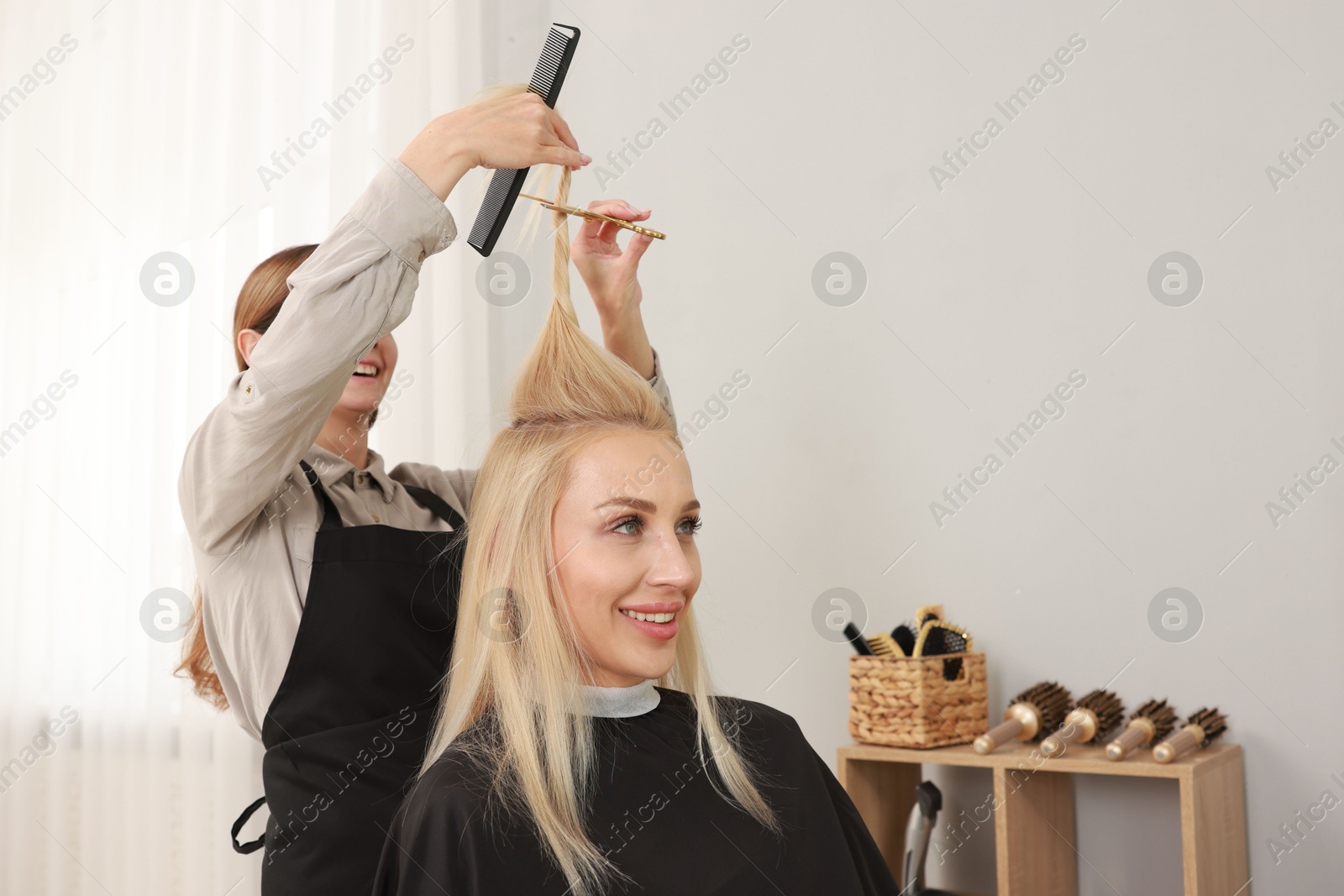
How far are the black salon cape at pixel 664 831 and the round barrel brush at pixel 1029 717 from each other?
397 millimetres

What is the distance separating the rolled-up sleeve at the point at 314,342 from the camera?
49.2 inches

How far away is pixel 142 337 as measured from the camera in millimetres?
2697

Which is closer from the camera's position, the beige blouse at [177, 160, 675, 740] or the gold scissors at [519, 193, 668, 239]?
the beige blouse at [177, 160, 675, 740]

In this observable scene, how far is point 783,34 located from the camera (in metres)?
2.53

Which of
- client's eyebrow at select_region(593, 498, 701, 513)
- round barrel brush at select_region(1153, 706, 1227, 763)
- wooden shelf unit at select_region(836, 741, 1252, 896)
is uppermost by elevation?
client's eyebrow at select_region(593, 498, 701, 513)

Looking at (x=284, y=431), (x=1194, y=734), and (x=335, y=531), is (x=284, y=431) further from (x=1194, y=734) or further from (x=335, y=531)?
(x=1194, y=734)

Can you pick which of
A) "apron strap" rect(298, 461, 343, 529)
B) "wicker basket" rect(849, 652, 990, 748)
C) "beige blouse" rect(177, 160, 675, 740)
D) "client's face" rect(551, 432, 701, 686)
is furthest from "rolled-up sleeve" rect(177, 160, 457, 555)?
"wicker basket" rect(849, 652, 990, 748)

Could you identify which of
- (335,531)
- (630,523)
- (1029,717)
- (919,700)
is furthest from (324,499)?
(1029,717)

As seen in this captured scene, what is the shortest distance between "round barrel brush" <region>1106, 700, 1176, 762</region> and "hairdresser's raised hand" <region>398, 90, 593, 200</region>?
1284mm

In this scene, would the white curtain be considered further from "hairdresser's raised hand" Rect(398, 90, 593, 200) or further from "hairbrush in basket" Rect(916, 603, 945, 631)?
"hairdresser's raised hand" Rect(398, 90, 593, 200)

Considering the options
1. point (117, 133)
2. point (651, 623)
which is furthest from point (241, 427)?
point (117, 133)

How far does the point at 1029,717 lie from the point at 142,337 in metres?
2.23

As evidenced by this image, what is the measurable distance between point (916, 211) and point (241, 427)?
1.52 meters

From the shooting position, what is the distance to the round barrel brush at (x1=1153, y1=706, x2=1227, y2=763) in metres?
1.71
